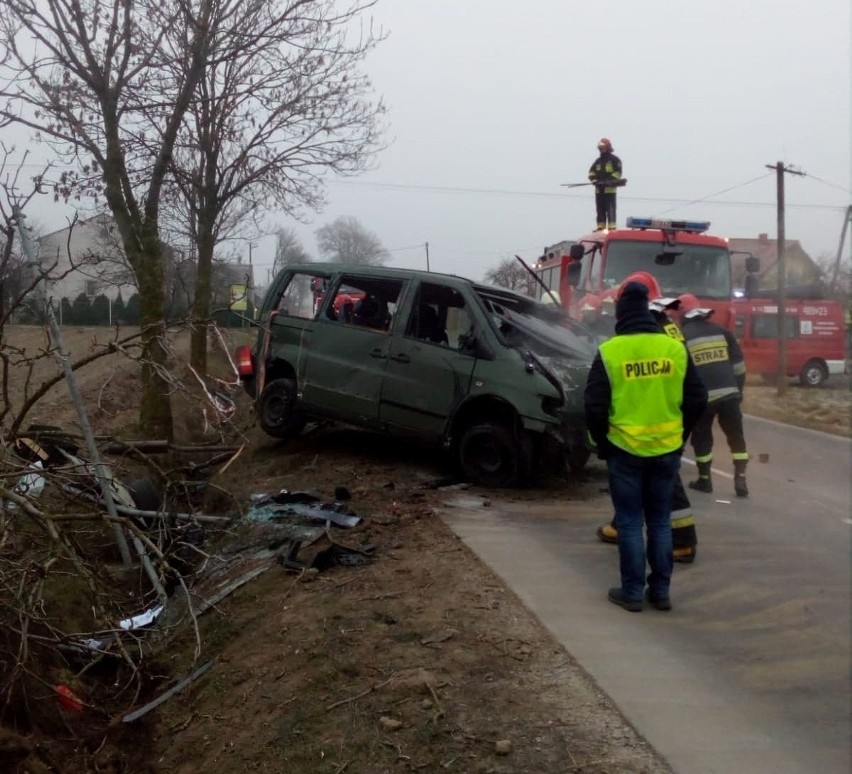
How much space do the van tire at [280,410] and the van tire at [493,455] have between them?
1988 millimetres

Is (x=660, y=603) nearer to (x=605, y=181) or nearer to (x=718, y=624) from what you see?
(x=718, y=624)

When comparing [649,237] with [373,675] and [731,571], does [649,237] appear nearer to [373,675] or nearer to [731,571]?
[731,571]

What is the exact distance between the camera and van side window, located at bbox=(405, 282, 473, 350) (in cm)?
821

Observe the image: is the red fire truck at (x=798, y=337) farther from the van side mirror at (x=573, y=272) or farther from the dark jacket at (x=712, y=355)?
the dark jacket at (x=712, y=355)

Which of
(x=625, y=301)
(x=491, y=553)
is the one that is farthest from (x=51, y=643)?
(x=625, y=301)

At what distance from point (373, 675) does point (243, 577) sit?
225 cm

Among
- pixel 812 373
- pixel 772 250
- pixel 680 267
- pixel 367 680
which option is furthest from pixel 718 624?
pixel 772 250

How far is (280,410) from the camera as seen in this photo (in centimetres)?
917

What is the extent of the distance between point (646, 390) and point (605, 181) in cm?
945

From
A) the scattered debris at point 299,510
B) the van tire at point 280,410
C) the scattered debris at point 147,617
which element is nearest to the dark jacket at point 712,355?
the scattered debris at point 299,510

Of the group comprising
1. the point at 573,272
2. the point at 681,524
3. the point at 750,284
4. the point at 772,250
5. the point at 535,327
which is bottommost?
the point at 681,524

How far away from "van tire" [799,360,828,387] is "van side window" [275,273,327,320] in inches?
734

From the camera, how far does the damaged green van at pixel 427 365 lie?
7.73 meters

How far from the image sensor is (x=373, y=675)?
429cm
